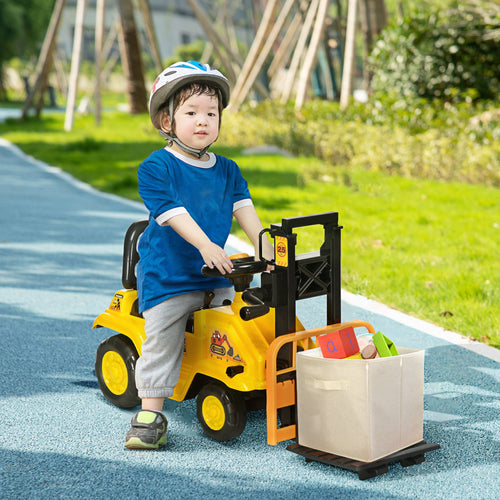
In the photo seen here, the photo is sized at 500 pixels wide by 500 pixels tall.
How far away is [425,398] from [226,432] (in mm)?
1123

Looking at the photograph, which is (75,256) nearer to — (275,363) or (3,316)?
(3,316)

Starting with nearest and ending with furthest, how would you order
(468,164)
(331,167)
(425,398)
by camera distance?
(425,398), (468,164), (331,167)

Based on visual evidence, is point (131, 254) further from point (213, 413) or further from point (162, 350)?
point (213, 413)

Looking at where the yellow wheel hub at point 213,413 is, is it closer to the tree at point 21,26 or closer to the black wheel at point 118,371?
the black wheel at point 118,371

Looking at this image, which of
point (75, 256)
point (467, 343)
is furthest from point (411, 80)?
point (467, 343)

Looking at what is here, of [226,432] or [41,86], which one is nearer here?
[226,432]

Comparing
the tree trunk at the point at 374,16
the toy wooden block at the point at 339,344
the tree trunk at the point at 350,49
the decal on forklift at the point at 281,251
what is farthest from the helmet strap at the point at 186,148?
the tree trunk at the point at 374,16

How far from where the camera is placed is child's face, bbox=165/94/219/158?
3.35m

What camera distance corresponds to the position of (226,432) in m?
3.29

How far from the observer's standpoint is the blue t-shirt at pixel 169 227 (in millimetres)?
3312

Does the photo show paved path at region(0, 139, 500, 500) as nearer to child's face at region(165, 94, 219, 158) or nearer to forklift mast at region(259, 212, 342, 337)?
forklift mast at region(259, 212, 342, 337)

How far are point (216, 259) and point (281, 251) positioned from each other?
0.85 ft

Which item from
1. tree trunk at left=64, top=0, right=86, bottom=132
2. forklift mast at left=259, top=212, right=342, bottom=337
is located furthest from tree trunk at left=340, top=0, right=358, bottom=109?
forklift mast at left=259, top=212, right=342, bottom=337

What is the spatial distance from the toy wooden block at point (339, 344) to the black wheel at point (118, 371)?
1.01 meters
